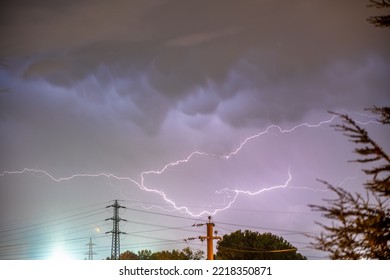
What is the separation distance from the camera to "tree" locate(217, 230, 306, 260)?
3341 cm

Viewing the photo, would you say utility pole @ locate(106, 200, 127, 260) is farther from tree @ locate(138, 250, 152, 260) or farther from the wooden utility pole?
tree @ locate(138, 250, 152, 260)

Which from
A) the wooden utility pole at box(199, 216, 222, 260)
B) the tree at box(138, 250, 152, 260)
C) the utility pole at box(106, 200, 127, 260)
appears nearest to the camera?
the wooden utility pole at box(199, 216, 222, 260)

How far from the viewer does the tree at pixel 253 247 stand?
33406mm

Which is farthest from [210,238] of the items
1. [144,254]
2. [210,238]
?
[144,254]

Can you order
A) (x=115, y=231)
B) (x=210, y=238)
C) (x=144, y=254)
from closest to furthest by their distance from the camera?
(x=210, y=238), (x=115, y=231), (x=144, y=254)

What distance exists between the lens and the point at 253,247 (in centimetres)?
3381

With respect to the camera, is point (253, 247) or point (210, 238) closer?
point (210, 238)

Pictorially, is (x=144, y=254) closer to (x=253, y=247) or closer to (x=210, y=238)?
(x=253, y=247)

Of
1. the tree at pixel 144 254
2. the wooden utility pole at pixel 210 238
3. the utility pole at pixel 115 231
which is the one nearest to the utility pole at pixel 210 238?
the wooden utility pole at pixel 210 238

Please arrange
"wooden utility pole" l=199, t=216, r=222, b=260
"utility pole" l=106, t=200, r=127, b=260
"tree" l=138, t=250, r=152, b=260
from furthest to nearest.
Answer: "tree" l=138, t=250, r=152, b=260, "utility pole" l=106, t=200, r=127, b=260, "wooden utility pole" l=199, t=216, r=222, b=260

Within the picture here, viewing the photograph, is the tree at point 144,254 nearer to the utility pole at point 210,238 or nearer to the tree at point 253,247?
the tree at point 253,247

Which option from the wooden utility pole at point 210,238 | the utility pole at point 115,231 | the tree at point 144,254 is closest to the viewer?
the wooden utility pole at point 210,238

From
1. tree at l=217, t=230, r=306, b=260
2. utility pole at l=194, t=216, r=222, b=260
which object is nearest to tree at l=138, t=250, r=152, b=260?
tree at l=217, t=230, r=306, b=260
